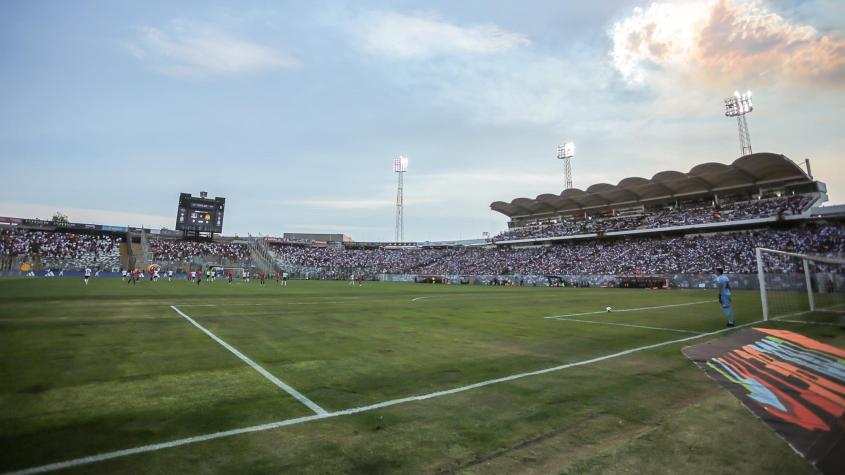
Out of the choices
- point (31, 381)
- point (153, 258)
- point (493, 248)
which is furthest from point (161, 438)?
point (493, 248)

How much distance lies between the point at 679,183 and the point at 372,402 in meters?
66.1

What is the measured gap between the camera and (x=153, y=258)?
65750 mm

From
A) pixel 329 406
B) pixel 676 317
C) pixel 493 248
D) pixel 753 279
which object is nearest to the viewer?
pixel 329 406

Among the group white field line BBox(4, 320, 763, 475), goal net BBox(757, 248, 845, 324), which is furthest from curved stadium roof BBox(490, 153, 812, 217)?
white field line BBox(4, 320, 763, 475)

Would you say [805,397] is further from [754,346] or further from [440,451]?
[440,451]

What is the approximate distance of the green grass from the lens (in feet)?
11.3

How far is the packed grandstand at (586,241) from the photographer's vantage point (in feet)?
148

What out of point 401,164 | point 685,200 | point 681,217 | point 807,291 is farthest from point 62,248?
point 685,200

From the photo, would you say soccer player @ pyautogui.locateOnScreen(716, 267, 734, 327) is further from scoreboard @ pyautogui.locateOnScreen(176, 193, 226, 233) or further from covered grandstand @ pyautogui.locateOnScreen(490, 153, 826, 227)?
scoreboard @ pyautogui.locateOnScreen(176, 193, 226, 233)

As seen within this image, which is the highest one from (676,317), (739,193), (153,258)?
(739,193)

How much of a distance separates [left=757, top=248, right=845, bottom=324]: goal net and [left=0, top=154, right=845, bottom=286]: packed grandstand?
34.6 feet

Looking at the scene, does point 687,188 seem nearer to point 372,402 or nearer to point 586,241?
point 586,241

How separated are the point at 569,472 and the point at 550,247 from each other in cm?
7112

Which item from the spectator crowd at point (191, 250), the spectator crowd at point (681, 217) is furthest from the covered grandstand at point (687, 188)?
the spectator crowd at point (191, 250)
